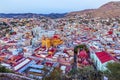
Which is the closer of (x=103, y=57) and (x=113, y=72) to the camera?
(x=113, y=72)

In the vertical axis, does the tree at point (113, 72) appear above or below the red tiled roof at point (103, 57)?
above

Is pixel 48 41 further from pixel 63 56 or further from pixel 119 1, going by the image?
pixel 119 1

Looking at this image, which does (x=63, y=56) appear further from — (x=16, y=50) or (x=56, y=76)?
(x=56, y=76)

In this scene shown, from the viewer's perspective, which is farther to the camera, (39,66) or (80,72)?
(39,66)

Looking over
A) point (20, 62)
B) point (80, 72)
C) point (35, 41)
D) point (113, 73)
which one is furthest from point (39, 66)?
point (35, 41)

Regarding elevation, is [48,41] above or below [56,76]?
below

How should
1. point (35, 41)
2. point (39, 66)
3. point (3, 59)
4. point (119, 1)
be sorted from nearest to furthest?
1. point (39, 66)
2. point (3, 59)
3. point (35, 41)
4. point (119, 1)

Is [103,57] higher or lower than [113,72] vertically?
lower

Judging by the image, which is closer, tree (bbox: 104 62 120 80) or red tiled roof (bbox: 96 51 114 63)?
tree (bbox: 104 62 120 80)

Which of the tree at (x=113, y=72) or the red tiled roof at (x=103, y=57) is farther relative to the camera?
the red tiled roof at (x=103, y=57)

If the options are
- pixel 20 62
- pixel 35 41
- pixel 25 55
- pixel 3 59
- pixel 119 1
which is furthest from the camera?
pixel 119 1

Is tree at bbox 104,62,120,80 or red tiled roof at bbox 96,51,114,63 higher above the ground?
tree at bbox 104,62,120,80
